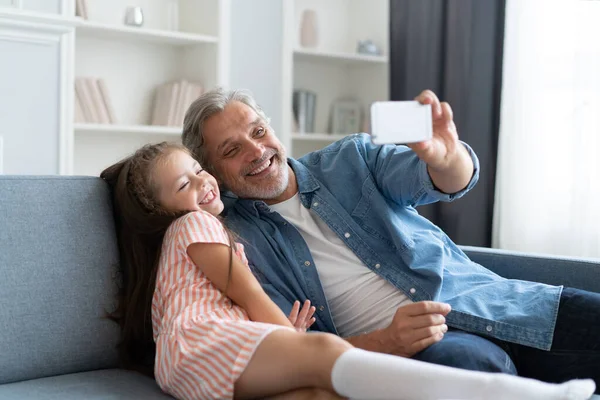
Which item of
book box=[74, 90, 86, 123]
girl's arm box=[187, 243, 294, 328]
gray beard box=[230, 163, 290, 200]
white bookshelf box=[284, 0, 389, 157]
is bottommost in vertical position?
girl's arm box=[187, 243, 294, 328]

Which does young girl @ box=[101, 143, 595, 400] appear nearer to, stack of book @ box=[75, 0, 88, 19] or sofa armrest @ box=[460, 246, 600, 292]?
sofa armrest @ box=[460, 246, 600, 292]

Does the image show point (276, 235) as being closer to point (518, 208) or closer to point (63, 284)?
point (63, 284)

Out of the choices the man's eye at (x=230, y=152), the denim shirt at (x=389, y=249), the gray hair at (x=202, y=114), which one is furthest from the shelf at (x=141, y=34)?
the denim shirt at (x=389, y=249)

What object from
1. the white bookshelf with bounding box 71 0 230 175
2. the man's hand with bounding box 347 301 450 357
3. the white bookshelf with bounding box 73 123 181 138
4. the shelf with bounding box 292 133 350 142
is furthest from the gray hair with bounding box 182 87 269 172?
the shelf with bounding box 292 133 350 142

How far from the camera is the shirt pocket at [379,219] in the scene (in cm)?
187

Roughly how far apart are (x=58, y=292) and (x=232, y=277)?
367mm

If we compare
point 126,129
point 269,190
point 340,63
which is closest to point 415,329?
point 269,190

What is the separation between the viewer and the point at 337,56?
4.29 metres

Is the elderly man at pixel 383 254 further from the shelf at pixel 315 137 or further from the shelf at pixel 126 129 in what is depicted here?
the shelf at pixel 315 137

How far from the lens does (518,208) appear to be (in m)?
3.53

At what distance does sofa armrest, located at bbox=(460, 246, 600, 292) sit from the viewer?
197cm

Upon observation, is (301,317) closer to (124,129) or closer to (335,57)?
(124,129)

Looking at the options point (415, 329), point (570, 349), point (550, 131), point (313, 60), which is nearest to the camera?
point (415, 329)

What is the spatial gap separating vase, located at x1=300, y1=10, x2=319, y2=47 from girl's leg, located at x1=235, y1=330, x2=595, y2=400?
10.3ft
